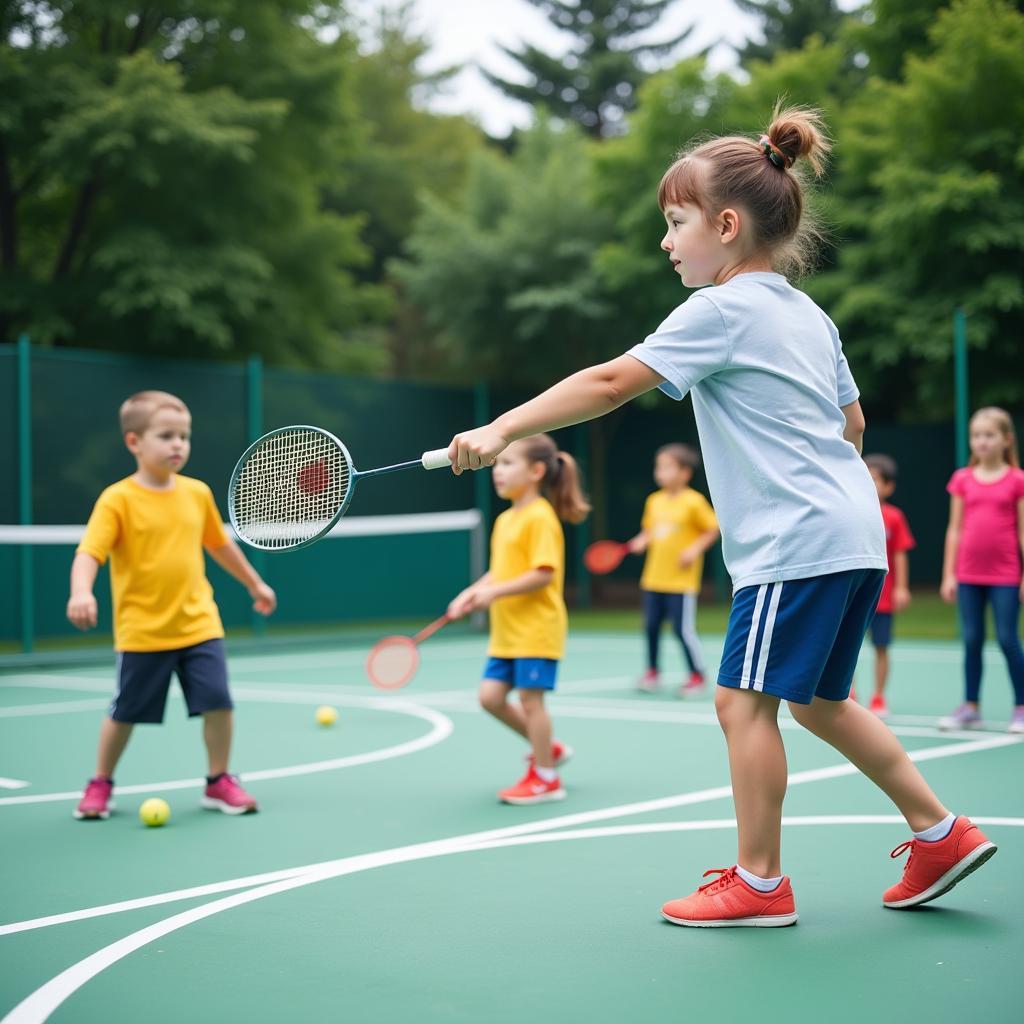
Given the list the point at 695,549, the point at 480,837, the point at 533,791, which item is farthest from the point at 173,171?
the point at 480,837

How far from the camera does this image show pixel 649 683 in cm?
933

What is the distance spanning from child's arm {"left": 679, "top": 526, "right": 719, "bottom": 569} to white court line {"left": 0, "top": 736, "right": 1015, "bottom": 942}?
2.84 metres

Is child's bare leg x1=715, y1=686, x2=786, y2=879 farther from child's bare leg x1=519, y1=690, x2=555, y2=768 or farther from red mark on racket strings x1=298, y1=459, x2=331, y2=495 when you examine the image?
child's bare leg x1=519, y1=690, x2=555, y2=768

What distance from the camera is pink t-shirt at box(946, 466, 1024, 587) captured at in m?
7.17

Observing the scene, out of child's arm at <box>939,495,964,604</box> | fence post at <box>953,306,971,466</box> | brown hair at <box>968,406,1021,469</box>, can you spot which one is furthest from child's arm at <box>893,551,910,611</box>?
fence post at <box>953,306,971,466</box>

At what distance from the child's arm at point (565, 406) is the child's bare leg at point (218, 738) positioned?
2.46 m

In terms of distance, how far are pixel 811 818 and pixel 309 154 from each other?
53.5ft

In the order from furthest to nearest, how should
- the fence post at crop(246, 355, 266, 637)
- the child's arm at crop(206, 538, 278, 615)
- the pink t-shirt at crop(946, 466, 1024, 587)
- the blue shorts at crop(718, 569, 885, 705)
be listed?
1. the fence post at crop(246, 355, 266, 637)
2. the pink t-shirt at crop(946, 466, 1024, 587)
3. the child's arm at crop(206, 538, 278, 615)
4. the blue shorts at crop(718, 569, 885, 705)

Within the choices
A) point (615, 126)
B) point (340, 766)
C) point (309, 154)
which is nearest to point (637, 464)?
point (309, 154)

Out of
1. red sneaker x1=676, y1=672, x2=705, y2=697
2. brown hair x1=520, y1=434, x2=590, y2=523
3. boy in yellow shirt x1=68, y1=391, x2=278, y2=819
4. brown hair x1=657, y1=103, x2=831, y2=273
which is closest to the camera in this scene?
brown hair x1=657, y1=103, x2=831, y2=273

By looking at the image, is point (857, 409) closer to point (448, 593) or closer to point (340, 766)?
point (340, 766)

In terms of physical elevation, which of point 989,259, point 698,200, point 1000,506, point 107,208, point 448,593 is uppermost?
point 107,208

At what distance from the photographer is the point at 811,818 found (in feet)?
15.7

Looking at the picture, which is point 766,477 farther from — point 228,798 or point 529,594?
point 228,798
